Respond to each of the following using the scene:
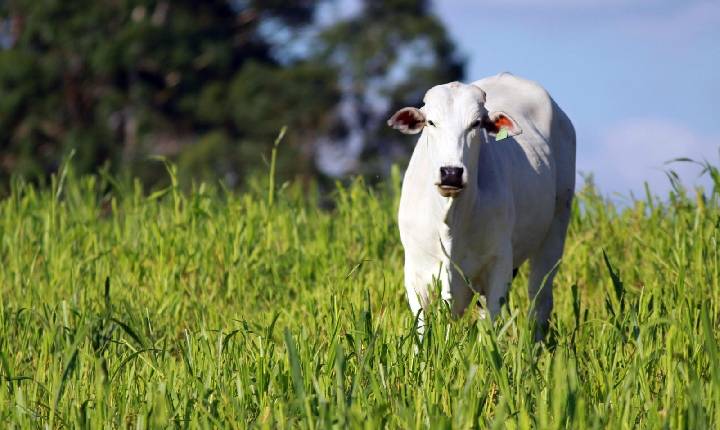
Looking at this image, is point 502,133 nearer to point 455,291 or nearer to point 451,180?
point 451,180

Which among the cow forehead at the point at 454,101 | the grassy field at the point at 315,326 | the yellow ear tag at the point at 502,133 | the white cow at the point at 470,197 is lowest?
the grassy field at the point at 315,326

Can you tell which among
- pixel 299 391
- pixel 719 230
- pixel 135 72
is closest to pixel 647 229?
pixel 719 230

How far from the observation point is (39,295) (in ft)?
18.8

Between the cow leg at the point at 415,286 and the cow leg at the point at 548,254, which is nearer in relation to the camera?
the cow leg at the point at 415,286

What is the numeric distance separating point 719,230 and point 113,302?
8.55 ft

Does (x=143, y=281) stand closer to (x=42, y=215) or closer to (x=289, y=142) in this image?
(x=42, y=215)

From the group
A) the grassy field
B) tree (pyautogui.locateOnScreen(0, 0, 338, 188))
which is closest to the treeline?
tree (pyautogui.locateOnScreen(0, 0, 338, 188))

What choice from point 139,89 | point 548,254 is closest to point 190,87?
point 139,89

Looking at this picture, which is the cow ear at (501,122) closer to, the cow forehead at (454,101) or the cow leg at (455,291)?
the cow forehead at (454,101)

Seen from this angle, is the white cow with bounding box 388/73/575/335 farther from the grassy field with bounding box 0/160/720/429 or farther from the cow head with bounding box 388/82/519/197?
the grassy field with bounding box 0/160/720/429

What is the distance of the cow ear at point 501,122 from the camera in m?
4.93

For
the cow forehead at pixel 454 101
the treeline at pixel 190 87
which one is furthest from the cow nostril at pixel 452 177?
the treeline at pixel 190 87

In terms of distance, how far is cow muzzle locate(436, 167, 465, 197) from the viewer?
4.52 metres

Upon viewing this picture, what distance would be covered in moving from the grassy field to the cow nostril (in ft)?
1.44
